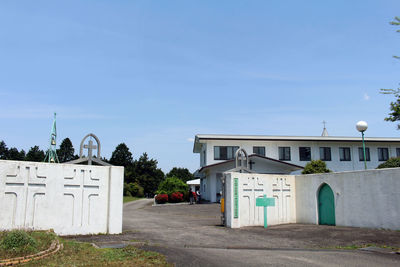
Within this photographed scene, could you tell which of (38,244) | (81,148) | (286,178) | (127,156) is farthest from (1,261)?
(127,156)

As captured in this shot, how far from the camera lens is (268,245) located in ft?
34.4

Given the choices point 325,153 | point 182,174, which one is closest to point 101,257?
point 325,153

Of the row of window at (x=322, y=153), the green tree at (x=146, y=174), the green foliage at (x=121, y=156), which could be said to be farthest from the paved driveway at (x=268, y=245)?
the green foliage at (x=121, y=156)

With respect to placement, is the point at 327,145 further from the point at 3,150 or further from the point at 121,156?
the point at 3,150

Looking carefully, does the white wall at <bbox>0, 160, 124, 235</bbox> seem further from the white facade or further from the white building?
the white building

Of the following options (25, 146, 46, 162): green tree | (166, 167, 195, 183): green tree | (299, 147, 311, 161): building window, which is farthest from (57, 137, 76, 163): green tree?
(299, 147, 311, 161): building window

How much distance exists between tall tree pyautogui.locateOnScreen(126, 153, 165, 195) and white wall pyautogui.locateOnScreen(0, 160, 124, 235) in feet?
192

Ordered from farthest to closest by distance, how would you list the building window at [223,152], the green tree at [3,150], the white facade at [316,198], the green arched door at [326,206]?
the green tree at [3,150], the building window at [223,152], the green arched door at [326,206], the white facade at [316,198]

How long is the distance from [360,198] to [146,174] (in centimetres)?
6048

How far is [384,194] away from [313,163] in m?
13.3

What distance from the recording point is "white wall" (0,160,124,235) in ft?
34.3

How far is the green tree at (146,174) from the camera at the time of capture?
70812 millimetres

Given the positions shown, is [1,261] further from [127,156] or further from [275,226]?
[127,156]

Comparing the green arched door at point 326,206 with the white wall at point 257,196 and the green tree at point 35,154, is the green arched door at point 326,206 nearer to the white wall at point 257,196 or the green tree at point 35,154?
the white wall at point 257,196
